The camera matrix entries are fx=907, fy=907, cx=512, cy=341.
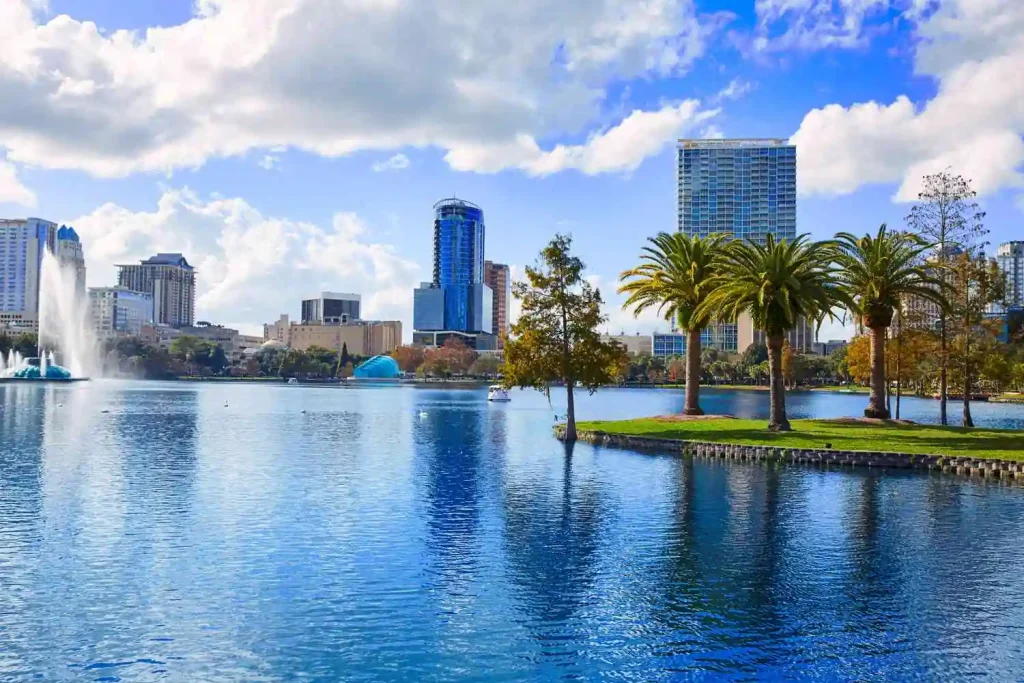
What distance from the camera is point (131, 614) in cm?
2114

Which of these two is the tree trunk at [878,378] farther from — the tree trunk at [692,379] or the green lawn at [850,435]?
the tree trunk at [692,379]

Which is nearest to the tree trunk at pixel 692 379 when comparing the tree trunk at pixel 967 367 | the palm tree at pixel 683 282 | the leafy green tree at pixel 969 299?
the palm tree at pixel 683 282

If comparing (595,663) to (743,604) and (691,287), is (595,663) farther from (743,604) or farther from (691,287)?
(691,287)

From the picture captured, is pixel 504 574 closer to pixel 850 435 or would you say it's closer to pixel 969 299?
pixel 850 435

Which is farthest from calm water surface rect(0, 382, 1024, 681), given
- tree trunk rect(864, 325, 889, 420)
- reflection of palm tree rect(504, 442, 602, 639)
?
tree trunk rect(864, 325, 889, 420)

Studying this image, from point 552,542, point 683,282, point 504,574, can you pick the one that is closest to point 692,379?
point 683,282

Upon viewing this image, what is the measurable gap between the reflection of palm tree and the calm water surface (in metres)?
0.15

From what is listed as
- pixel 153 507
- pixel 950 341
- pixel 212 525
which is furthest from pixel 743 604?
pixel 950 341

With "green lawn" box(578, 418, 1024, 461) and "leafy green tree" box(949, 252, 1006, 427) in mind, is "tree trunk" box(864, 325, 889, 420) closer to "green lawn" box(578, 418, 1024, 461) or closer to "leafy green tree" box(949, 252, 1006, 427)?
"green lawn" box(578, 418, 1024, 461)

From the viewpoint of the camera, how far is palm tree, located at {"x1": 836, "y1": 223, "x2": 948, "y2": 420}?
67.9 metres

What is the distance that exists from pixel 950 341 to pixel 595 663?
67011 millimetres

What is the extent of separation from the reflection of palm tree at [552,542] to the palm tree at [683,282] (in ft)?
106

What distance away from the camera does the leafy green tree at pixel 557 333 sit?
6200 cm

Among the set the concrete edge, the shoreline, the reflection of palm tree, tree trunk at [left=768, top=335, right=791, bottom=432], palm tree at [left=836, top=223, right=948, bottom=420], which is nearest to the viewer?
the reflection of palm tree
